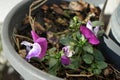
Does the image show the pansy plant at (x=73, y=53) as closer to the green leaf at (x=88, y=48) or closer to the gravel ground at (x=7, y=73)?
the green leaf at (x=88, y=48)

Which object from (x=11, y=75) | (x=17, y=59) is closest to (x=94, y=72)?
(x=17, y=59)

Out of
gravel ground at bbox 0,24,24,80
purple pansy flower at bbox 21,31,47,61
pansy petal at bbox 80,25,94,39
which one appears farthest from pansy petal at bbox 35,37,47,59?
gravel ground at bbox 0,24,24,80

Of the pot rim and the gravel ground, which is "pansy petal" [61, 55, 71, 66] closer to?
the pot rim

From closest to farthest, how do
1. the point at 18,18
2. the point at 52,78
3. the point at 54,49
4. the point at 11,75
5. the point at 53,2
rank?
the point at 52,78 → the point at 54,49 → the point at 18,18 → the point at 53,2 → the point at 11,75

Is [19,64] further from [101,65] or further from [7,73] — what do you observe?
[7,73]

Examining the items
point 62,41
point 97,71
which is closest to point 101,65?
point 97,71

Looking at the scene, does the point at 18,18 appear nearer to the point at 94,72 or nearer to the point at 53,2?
the point at 53,2
